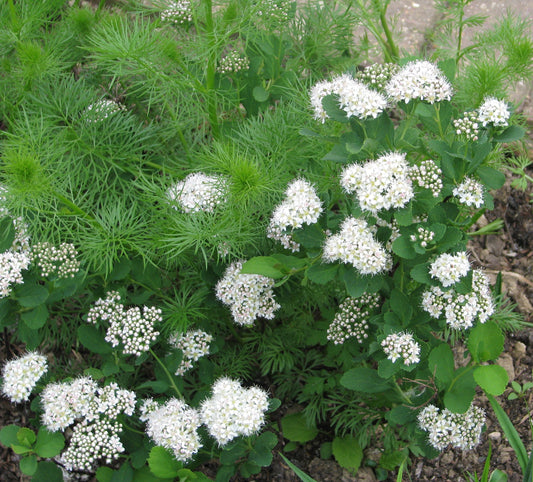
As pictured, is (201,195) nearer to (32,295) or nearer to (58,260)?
(58,260)

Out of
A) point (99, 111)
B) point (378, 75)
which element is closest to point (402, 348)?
point (378, 75)

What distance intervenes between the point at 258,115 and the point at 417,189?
Result: 1.04m

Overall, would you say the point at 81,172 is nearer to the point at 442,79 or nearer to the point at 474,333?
the point at 442,79

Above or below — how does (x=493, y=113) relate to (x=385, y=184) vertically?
above

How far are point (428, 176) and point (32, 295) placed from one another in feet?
4.90

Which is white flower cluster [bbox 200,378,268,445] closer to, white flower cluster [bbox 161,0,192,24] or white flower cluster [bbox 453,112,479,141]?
white flower cluster [bbox 453,112,479,141]

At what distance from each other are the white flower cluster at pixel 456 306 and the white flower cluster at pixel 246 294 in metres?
0.61

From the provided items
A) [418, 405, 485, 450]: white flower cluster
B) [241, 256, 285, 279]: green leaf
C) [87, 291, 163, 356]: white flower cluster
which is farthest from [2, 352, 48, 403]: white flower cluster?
[418, 405, 485, 450]: white flower cluster

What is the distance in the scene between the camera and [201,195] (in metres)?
2.43

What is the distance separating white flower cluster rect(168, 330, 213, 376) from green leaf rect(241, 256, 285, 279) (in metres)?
0.54

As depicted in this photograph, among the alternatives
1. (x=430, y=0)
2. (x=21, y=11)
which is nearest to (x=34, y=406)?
(x=21, y=11)

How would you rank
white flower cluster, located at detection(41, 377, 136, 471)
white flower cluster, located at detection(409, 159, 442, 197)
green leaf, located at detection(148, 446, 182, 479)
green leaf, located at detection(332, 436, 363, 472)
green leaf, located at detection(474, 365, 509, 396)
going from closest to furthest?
1. green leaf, located at detection(474, 365, 509, 396)
2. white flower cluster, located at detection(409, 159, 442, 197)
3. green leaf, located at detection(148, 446, 182, 479)
4. white flower cluster, located at detection(41, 377, 136, 471)
5. green leaf, located at detection(332, 436, 363, 472)

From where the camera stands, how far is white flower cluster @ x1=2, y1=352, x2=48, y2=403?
2.32 metres

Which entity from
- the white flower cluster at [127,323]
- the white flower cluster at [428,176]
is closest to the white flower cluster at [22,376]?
the white flower cluster at [127,323]
